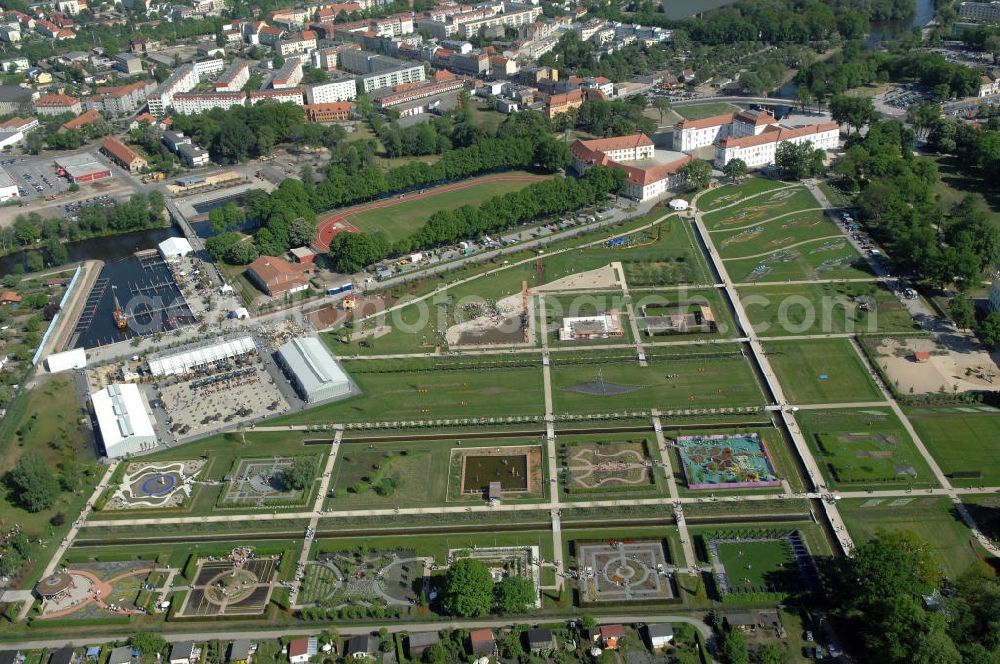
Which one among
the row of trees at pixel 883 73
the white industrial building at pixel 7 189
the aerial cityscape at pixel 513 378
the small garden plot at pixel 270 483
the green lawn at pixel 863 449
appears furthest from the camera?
the row of trees at pixel 883 73

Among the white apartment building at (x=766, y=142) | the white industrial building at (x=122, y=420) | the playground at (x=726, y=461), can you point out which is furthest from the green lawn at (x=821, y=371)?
the white industrial building at (x=122, y=420)

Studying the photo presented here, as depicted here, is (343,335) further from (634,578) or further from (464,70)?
(464,70)

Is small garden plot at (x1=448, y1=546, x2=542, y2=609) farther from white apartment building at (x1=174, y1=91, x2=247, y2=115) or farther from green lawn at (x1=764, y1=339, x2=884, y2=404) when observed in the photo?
white apartment building at (x1=174, y1=91, x2=247, y2=115)

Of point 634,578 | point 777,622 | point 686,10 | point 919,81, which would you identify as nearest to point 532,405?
point 634,578

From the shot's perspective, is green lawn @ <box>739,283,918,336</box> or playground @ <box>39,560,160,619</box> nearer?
playground @ <box>39,560,160,619</box>

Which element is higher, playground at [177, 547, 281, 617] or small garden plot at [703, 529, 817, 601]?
playground at [177, 547, 281, 617]

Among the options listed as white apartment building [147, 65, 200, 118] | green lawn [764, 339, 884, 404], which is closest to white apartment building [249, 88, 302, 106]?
white apartment building [147, 65, 200, 118]

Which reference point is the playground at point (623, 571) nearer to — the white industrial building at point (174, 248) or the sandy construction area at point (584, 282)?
the sandy construction area at point (584, 282)
